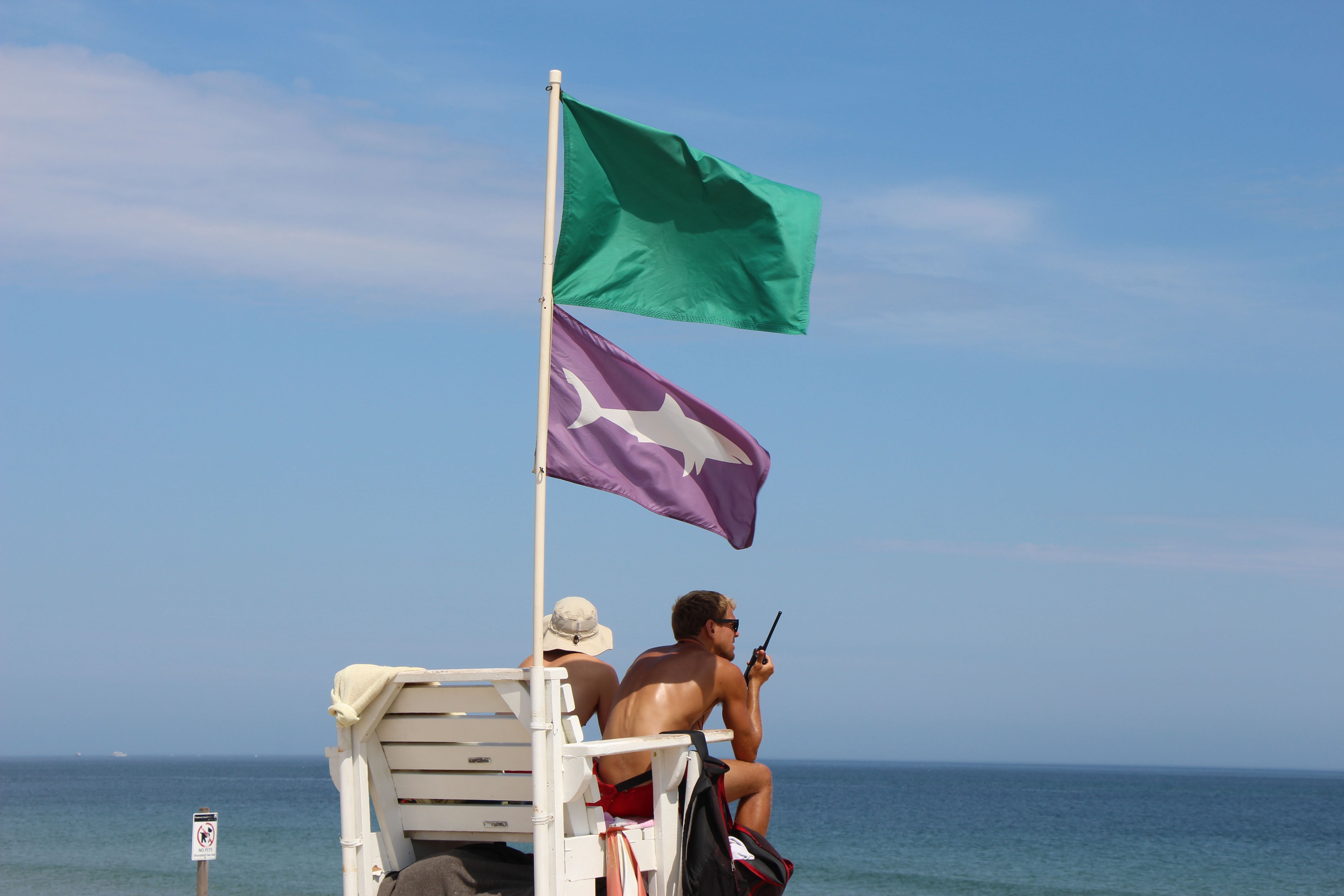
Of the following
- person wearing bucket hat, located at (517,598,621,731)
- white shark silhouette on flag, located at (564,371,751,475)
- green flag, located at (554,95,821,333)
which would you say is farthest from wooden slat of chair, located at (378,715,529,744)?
green flag, located at (554,95,821,333)

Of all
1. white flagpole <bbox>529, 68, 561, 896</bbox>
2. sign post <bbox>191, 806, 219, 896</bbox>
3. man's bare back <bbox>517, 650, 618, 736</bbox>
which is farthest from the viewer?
sign post <bbox>191, 806, 219, 896</bbox>

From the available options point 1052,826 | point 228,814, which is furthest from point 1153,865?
point 228,814

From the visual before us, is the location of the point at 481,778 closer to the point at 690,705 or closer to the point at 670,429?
the point at 690,705

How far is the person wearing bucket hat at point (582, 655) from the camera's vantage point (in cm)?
552

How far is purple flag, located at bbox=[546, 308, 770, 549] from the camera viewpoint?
Answer: 505 cm

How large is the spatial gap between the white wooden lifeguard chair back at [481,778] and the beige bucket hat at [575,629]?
873mm

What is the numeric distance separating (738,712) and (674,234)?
2.03m

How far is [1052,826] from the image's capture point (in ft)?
200

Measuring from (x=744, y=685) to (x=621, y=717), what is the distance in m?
0.54

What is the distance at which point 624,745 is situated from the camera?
14.4 feet

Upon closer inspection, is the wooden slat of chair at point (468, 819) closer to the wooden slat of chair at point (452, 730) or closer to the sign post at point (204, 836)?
the wooden slat of chair at point (452, 730)

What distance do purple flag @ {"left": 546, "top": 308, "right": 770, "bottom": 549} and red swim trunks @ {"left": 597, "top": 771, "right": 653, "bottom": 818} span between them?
1.07 metres

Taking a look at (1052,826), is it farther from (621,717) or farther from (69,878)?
(621,717)

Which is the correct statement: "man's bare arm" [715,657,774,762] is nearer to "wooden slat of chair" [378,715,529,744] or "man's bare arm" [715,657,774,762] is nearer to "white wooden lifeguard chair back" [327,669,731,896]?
"white wooden lifeguard chair back" [327,669,731,896]
